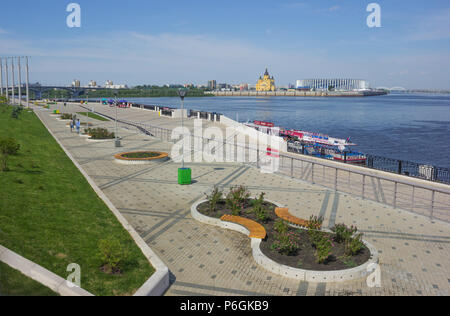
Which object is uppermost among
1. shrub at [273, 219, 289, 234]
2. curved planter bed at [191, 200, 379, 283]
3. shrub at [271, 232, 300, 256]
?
shrub at [273, 219, 289, 234]

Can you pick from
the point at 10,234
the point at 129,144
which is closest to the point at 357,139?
the point at 129,144

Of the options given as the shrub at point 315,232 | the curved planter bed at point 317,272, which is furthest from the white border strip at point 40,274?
the shrub at point 315,232

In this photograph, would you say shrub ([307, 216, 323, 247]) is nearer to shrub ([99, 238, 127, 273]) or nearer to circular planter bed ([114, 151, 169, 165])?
shrub ([99, 238, 127, 273])

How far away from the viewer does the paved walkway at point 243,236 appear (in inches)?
243

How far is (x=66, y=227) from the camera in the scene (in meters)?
7.74

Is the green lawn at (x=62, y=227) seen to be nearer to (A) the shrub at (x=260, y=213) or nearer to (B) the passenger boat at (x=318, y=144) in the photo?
(A) the shrub at (x=260, y=213)

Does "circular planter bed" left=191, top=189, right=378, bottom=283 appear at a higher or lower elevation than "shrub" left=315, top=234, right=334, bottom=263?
lower

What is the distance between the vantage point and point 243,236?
8.42 metres

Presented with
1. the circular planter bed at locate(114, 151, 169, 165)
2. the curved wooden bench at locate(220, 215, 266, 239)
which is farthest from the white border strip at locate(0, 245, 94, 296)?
the circular planter bed at locate(114, 151, 169, 165)

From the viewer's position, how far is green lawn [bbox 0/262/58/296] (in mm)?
5090

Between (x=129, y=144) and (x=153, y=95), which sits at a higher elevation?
(x=153, y=95)

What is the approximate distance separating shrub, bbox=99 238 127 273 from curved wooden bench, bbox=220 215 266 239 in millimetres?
2971
